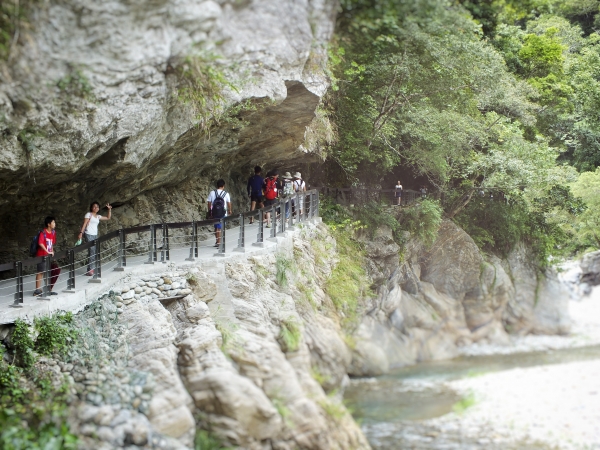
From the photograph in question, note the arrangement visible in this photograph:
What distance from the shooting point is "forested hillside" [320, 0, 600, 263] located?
15.7 m

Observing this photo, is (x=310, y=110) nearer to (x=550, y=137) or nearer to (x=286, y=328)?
(x=286, y=328)

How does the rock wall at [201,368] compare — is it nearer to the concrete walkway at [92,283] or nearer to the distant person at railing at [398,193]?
the concrete walkway at [92,283]

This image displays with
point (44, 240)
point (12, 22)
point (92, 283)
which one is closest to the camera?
point (12, 22)

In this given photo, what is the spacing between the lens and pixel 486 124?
1959 cm

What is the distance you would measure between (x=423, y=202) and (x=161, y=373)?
41.1 ft

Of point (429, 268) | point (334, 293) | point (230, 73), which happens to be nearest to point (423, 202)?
point (429, 268)

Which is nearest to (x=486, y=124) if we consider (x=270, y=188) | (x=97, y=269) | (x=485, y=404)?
(x=270, y=188)

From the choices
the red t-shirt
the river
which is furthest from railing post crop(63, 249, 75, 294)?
the river

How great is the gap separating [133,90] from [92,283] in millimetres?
3015

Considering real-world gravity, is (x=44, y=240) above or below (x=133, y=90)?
below

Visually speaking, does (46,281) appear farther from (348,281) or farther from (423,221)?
(423,221)

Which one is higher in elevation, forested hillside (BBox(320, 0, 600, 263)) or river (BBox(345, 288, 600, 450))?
forested hillside (BBox(320, 0, 600, 263))

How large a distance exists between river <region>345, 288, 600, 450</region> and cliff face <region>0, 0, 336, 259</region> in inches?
222

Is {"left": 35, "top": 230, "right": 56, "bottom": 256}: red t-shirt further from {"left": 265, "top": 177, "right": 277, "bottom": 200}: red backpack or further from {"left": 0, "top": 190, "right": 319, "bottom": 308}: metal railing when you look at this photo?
{"left": 265, "top": 177, "right": 277, "bottom": 200}: red backpack
